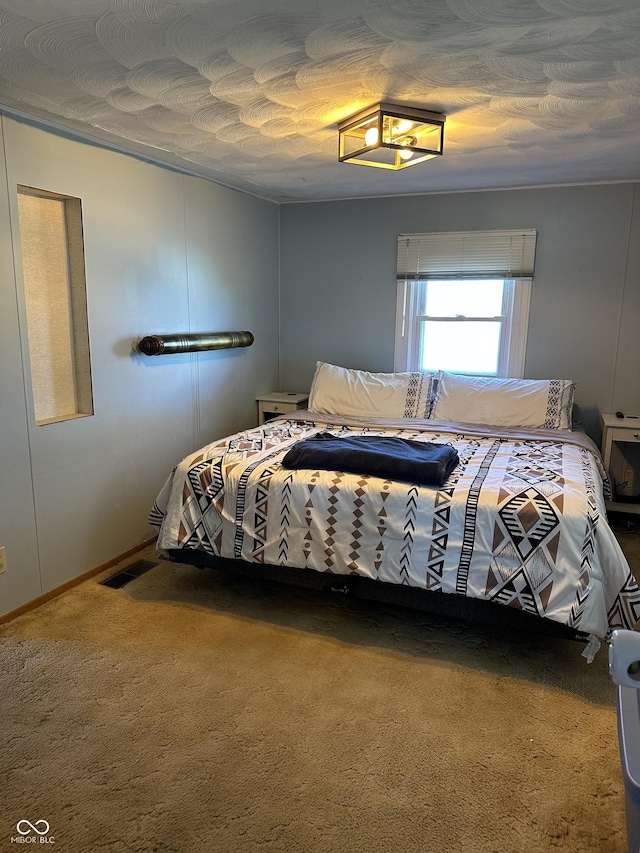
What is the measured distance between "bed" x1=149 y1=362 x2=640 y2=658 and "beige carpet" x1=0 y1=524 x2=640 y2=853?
0.74ft

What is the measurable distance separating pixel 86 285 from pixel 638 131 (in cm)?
283

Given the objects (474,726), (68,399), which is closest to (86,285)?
(68,399)

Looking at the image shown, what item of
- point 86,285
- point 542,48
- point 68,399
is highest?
point 542,48

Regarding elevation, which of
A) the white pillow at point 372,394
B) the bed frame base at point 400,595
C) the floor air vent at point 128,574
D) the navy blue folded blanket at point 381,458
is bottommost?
the floor air vent at point 128,574

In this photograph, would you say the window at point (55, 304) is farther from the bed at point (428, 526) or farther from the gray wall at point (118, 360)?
the bed at point (428, 526)

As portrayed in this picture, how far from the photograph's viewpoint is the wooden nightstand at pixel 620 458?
3.66 m

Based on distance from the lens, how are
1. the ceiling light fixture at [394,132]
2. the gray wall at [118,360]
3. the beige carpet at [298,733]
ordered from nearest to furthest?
the beige carpet at [298,733] < the ceiling light fixture at [394,132] < the gray wall at [118,360]

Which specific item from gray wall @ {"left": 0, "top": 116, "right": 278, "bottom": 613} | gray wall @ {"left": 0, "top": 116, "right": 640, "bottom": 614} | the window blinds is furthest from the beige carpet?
the window blinds

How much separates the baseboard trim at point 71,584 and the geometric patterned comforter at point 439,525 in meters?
0.52

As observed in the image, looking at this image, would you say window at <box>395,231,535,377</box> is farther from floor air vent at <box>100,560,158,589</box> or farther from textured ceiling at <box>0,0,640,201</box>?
floor air vent at <box>100,560,158,589</box>

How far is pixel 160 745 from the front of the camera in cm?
194

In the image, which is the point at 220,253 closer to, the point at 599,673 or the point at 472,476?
the point at 472,476

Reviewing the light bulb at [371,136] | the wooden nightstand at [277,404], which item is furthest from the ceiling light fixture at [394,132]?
the wooden nightstand at [277,404]

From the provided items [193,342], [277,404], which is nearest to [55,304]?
[193,342]
